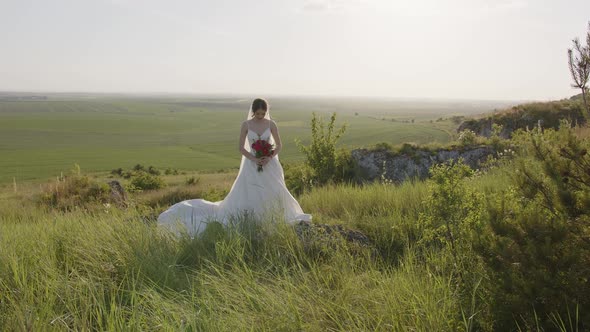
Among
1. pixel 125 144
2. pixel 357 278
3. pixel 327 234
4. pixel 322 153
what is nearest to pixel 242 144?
pixel 327 234

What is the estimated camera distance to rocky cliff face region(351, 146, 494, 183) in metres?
12.6

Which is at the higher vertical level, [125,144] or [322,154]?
[322,154]

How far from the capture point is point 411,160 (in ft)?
41.8

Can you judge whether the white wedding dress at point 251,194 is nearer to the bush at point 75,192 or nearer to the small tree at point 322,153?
the small tree at point 322,153

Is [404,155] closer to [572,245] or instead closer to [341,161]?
[341,161]

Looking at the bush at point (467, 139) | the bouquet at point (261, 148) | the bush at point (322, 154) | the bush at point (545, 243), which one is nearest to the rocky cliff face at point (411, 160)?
the bush at point (467, 139)

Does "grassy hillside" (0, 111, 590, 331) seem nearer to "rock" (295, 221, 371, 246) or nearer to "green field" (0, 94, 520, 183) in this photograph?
"rock" (295, 221, 371, 246)

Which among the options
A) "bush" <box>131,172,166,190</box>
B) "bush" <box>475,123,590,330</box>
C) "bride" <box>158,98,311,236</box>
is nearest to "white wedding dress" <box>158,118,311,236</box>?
"bride" <box>158,98,311,236</box>

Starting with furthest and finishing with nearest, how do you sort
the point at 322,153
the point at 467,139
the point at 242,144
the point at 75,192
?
the point at 467,139 < the point at 75,192 < the point at 322,153 < the point at 242,144

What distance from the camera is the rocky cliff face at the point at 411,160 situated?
12.6 m

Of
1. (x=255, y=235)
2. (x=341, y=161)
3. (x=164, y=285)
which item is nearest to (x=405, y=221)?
(x=255, y=235)

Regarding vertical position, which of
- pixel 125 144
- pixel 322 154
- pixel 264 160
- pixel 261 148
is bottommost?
pixel 125 144

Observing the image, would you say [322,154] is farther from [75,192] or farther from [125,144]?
[125,144]

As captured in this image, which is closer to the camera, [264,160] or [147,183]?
[264,160]
